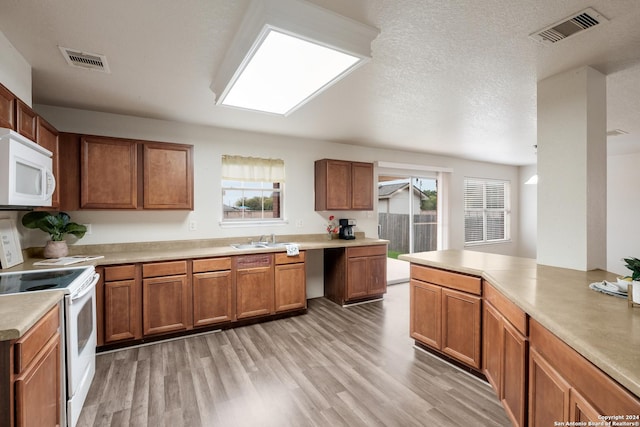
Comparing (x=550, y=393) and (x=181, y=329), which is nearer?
(x=550, y=393)

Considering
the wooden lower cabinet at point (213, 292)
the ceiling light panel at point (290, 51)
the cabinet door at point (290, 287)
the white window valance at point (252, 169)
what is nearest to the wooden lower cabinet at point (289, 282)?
the cabinet door at point (290, 287)

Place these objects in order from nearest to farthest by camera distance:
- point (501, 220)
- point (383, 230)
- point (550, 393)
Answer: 1. point (550, 393)
2. point (383, 230)
3. point (501, 220)

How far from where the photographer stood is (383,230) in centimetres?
557

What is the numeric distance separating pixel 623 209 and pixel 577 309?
640 centimetres

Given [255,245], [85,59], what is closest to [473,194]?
[255,245]

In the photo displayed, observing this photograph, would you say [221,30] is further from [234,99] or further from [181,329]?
[181,329]

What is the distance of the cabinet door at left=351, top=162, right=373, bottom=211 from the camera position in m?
4.62

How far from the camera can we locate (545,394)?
1.38 metres

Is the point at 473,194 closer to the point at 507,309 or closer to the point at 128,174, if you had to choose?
the point at 507,309

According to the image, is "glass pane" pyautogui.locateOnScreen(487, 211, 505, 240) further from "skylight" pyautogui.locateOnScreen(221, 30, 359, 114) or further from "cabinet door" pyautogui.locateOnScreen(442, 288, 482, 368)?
"skylight" pyautogui.locateOnScreen(221, 30, 359, 114)

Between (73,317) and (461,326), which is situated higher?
(73,317)

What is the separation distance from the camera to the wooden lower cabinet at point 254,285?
3.41 metres

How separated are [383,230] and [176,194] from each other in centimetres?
362

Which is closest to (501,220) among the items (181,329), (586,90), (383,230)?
(383,230)
